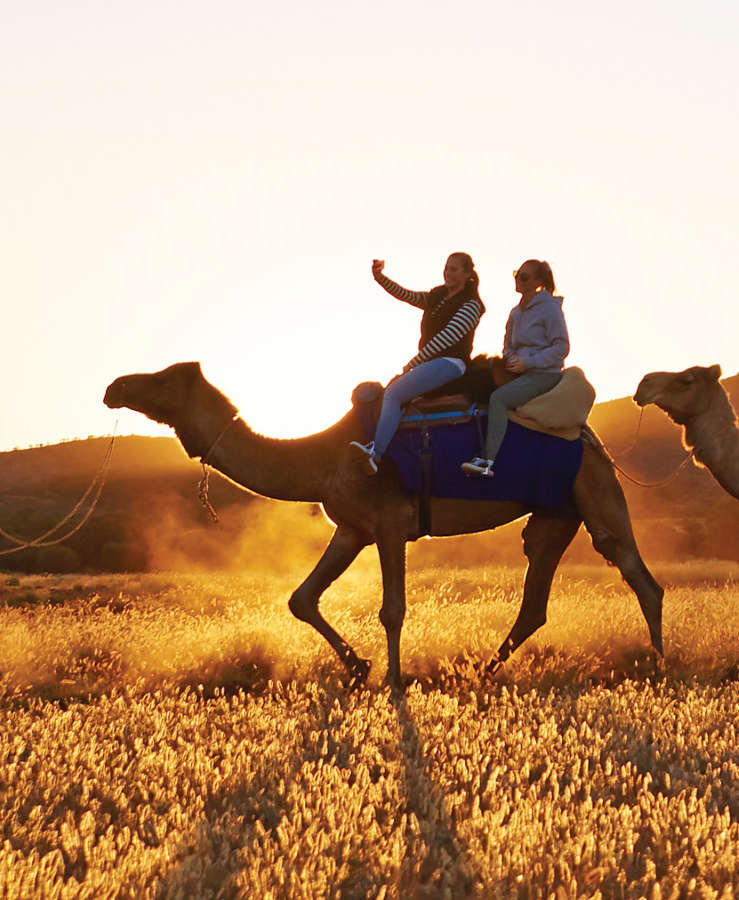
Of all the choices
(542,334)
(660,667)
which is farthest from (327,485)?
(660,667)

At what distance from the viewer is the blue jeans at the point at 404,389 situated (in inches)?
320

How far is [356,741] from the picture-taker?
592 centimetres

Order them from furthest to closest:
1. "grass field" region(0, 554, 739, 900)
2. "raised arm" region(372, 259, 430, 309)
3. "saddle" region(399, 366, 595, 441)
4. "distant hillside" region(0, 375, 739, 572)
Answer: "distant hillside" region(0, 375, 739, 572), "raised arm" region(372, 259, 430, 309), "saddle" region(399, 366, 595, 441), "grass field" region(0, 554, 739, 900)

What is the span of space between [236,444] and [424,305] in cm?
191

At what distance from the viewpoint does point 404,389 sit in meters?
8.21

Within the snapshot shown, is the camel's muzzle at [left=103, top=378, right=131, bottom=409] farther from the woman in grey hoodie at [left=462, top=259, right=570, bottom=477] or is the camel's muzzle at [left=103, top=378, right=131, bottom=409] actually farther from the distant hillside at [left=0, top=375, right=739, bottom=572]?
the distant hillside at [left=0, top=375, right=739, bottom=572]

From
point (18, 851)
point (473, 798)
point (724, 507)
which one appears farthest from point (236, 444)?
point (724, 507)

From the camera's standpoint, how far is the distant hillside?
41.1 metres

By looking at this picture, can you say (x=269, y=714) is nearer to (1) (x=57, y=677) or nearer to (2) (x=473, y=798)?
(2) (x=473, y=798)

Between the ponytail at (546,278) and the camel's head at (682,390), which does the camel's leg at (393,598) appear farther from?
the camel's head at (682,390)

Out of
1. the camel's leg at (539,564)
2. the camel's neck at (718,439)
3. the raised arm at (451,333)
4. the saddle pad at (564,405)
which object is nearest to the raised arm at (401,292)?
the raised arm at (451,333)

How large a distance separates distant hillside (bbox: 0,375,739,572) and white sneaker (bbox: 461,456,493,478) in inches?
753

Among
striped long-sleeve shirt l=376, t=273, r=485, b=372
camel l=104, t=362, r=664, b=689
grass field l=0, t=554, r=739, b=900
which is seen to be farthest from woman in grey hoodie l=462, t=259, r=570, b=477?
grass field l=0, t=554, r=739, b=900

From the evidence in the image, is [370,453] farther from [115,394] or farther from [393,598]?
[115,394]
